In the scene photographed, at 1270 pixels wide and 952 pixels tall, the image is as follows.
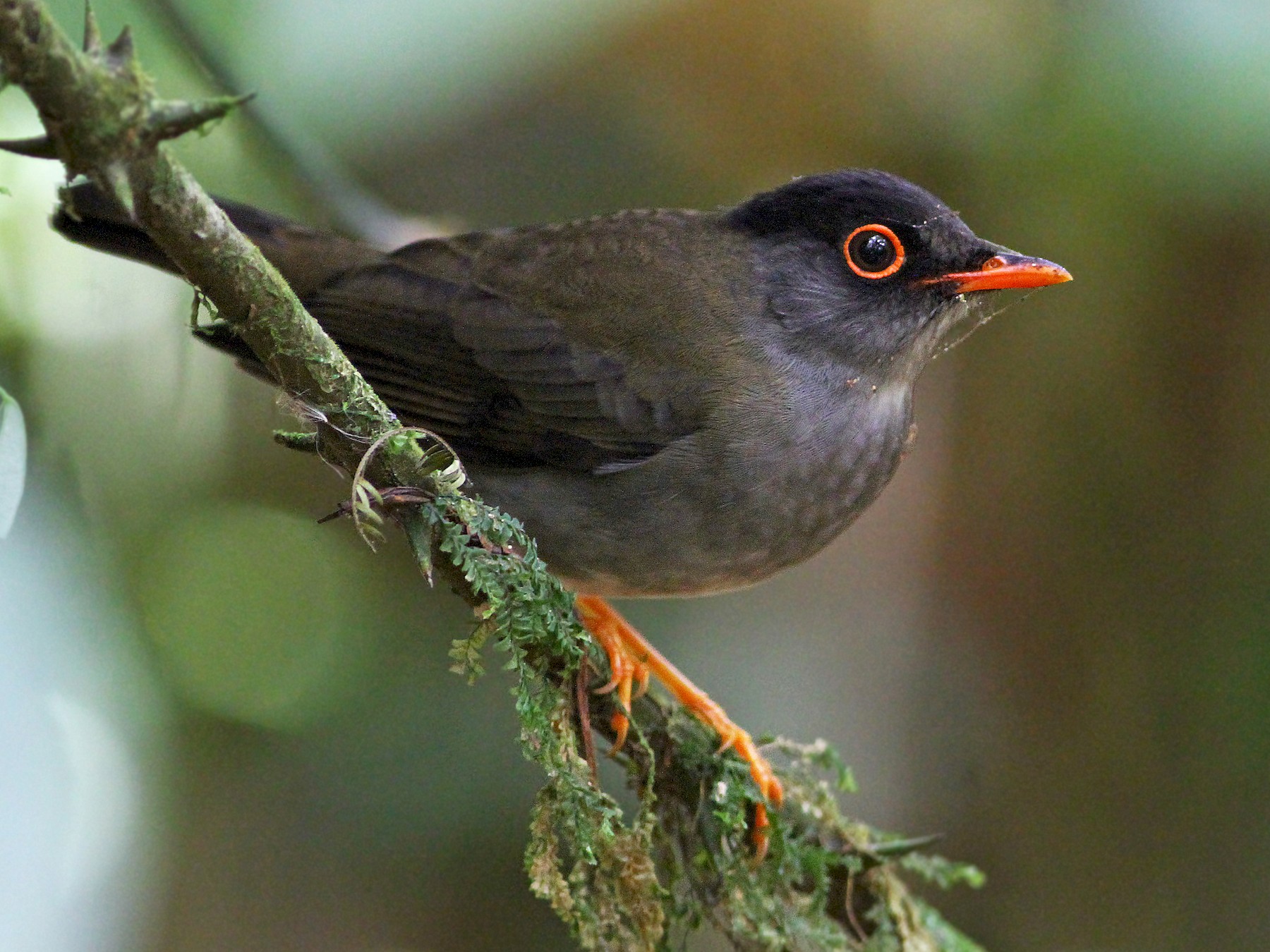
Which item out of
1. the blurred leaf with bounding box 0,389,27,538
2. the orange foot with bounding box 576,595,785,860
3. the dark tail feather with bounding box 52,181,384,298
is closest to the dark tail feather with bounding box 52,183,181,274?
the dark tail feather with bounding box 52,181,384,298

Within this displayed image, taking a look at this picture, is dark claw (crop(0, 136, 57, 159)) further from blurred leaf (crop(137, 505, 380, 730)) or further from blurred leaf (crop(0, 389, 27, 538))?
blurred leaf (crop(137, 505, 380, 730))

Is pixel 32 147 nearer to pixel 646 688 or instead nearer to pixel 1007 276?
pixel 646 688

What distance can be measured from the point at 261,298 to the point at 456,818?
3.34 meters

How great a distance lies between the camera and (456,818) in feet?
15.8

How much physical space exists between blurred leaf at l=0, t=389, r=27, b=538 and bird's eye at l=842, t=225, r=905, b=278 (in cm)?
231

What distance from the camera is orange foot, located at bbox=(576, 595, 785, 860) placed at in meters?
2.97

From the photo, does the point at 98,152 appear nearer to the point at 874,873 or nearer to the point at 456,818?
the point at 874,873

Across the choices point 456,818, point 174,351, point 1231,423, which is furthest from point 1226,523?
point 174,351

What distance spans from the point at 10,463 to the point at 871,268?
93.4 inches

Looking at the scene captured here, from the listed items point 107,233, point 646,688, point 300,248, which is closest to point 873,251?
point 646,688

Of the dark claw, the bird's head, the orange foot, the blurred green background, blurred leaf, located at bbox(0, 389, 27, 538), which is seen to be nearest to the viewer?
the dark claw

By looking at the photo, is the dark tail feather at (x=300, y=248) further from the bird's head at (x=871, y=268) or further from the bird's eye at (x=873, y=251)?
the bird's eye at (x=873, y=251)

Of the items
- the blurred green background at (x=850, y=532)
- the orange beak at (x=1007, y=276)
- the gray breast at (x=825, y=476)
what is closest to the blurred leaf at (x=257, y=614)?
the blurred green background at (x=850, y=532)

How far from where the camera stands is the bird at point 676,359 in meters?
3.21
